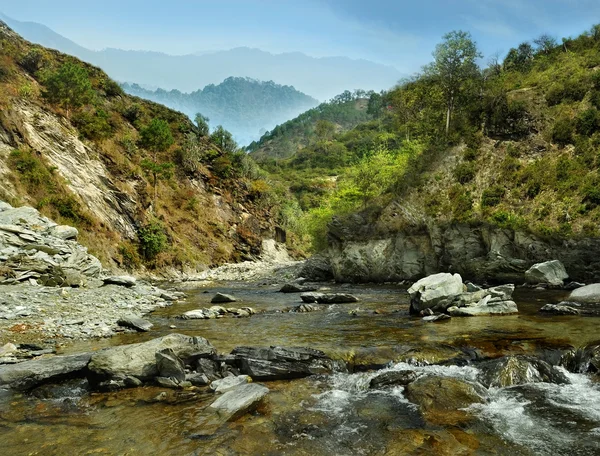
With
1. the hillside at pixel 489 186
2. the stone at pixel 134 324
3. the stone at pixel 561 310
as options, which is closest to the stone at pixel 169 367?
the stone at pixel 134 324

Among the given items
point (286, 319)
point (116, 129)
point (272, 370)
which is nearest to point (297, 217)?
point (116, 129)

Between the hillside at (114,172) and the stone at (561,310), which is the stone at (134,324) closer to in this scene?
the stone at (561,310)

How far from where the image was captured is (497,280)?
105ft

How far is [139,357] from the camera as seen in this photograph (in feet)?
33.5

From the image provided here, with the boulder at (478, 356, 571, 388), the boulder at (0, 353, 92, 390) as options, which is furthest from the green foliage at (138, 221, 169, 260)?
the boulder at (478, 356, 571, 388)

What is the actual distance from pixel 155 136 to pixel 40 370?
5343cm

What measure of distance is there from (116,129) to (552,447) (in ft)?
212

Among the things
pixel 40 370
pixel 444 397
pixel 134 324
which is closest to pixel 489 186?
pixel 444 397

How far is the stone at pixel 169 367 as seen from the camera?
32.5 feet

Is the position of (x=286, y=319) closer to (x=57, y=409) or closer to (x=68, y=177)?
(x=57, y=409)

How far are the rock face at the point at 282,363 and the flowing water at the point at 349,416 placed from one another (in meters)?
0.41

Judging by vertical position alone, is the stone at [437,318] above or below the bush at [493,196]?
below

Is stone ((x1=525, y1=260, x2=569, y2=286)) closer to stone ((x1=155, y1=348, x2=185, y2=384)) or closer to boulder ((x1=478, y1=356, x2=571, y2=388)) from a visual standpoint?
boulder ((x1=478, y1=356, x2=571, y2=388))

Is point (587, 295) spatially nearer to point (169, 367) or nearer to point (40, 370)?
point (169, 367)
